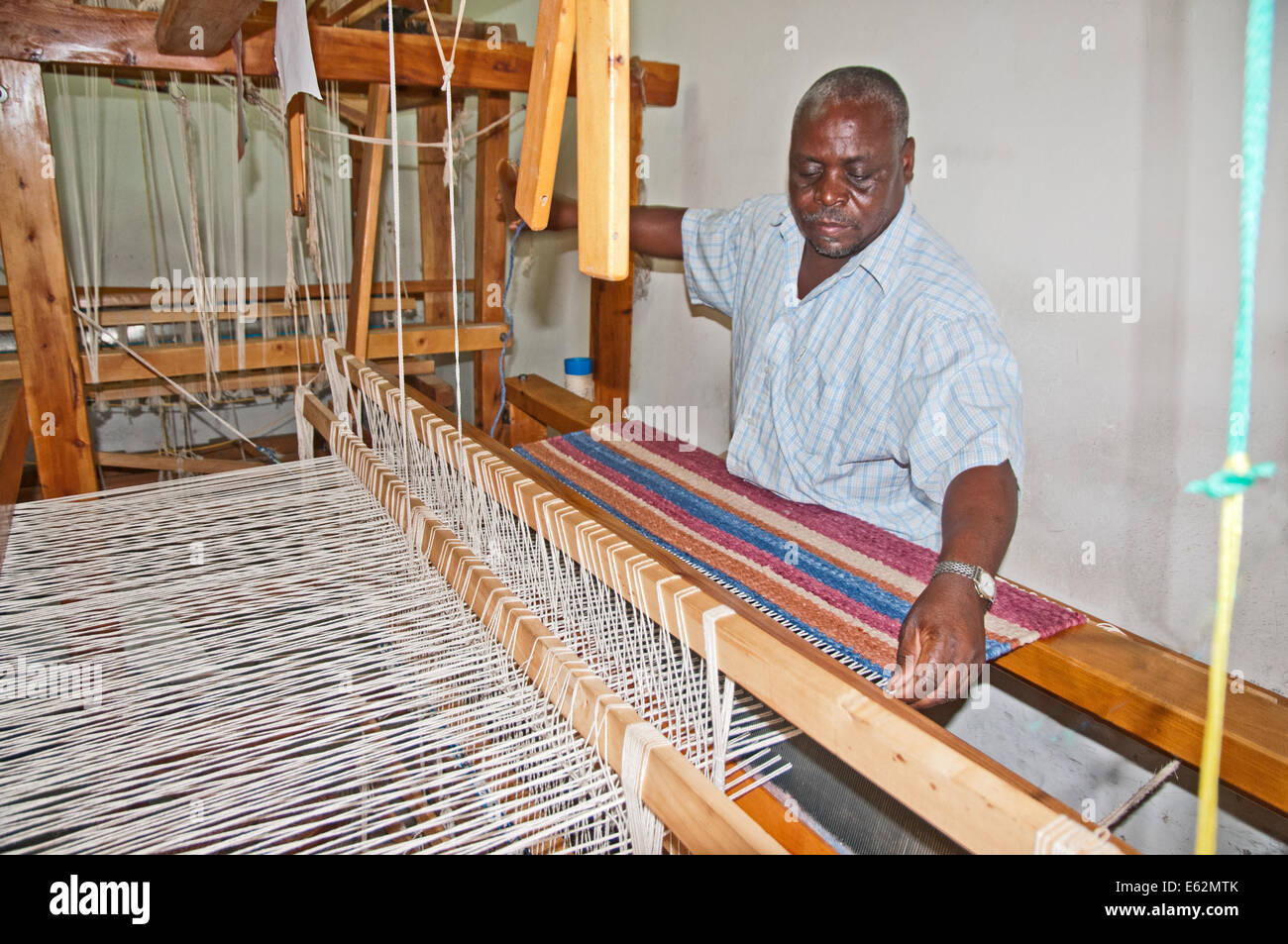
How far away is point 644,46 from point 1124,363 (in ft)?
7.34

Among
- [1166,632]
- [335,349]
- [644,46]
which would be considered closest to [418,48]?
[335,349]

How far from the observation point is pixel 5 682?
3.68 ft

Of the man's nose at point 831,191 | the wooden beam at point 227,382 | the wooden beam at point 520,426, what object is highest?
the man's nose at point 831,191

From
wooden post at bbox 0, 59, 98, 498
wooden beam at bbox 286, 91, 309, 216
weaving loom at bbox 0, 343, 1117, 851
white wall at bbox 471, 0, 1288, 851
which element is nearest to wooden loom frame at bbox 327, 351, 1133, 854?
weaving loom at bbox 0, 343, 1117, 851

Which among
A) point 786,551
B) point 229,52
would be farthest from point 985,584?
point 229,52

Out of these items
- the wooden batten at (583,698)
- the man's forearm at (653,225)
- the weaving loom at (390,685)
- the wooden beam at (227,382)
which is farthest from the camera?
the wooden beam at (227,382)

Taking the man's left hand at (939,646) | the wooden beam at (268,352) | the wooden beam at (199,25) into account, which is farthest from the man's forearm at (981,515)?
the wooden beam at (268,352)

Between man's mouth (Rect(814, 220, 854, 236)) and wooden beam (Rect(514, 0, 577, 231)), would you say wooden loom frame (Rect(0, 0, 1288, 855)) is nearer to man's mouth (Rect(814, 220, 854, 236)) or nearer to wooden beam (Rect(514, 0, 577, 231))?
man's mouth (Rect(814, 220, 854, 236))

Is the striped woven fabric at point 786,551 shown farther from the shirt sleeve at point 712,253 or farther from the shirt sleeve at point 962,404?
the shirt sleeve at point 712,253

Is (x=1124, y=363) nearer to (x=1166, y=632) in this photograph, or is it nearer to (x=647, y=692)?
(x=1166, y=632)

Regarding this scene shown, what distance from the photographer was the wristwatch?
1.15 m

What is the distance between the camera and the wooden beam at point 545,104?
3.04 feet

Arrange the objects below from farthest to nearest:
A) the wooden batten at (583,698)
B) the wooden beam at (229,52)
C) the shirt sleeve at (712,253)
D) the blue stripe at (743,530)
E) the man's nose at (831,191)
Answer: the shirt sleeve at (712,253) → the wooden beam at (229,52) → the man's nose at (831,191) → the blue stripe at (743,530) → the wooden batten at (583,698)

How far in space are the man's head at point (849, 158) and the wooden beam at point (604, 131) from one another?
0.85 metres
